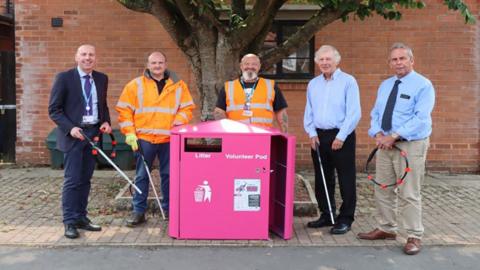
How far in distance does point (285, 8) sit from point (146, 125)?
4314mm

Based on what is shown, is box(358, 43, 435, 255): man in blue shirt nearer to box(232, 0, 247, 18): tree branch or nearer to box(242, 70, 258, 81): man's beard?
box(242, 70, 258, 81): man's beard

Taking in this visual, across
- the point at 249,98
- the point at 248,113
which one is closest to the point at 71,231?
the point at 248,113

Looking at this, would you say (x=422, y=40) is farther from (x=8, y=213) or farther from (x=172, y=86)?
(x=8, y=213)

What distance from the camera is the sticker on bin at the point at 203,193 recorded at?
201 inches

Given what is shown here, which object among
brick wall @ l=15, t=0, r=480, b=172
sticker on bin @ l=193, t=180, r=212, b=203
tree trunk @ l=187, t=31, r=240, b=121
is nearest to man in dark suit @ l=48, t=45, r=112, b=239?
sticker on bin @ l=193, t=180, r=212, b=203

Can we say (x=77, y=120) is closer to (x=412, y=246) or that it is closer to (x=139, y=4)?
(x=139, y=4)

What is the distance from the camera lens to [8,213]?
6.33 meters

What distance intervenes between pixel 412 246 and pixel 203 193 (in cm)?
197

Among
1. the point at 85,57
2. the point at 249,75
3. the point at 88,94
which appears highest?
the point at 85,57

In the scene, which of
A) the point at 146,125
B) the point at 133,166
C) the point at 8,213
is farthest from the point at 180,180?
the point at 133,166

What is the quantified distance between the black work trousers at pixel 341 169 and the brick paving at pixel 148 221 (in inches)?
10.0

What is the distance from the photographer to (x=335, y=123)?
5367 mm

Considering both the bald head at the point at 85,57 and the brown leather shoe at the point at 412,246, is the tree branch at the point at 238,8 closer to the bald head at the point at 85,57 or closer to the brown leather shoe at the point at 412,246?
the bald head at the point at 85,57

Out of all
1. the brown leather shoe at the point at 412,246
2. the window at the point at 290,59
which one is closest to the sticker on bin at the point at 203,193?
the brown leather shoe at the point at 412,246
